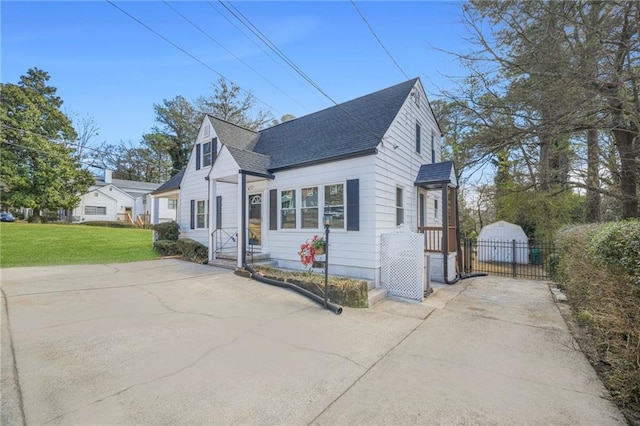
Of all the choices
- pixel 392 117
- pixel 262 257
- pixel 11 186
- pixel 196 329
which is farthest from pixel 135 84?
pixel 11 186

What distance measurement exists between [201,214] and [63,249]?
6.43 m

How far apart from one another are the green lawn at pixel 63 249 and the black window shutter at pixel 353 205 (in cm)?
899

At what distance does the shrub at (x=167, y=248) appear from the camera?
12.5 m

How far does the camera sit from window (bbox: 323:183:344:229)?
8359 millimetres

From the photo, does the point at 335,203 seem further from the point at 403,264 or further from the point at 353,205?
the point at 403,264

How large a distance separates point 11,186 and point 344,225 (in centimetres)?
2949

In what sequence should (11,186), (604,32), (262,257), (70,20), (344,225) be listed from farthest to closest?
(11,186) → (262,257) → (344,225) → (70,20) → (604,32)

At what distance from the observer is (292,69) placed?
294 inches

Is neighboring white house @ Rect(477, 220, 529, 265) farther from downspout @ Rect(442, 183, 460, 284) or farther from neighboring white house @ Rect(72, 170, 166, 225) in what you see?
neighboring white house @ Rect(72, 170, 166, 225)

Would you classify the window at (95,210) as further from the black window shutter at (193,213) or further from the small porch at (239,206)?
the small porch at (239,206)

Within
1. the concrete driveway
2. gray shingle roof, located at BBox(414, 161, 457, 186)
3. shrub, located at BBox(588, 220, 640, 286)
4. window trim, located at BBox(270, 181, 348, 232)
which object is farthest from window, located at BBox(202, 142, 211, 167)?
shrub, located at BBox(588, 220, 640, 286)

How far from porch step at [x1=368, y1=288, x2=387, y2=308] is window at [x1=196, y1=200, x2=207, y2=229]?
27.8 feet

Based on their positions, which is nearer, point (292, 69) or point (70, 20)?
point (70, 20)

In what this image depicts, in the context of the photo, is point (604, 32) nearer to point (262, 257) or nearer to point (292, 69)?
point (292, 69)
